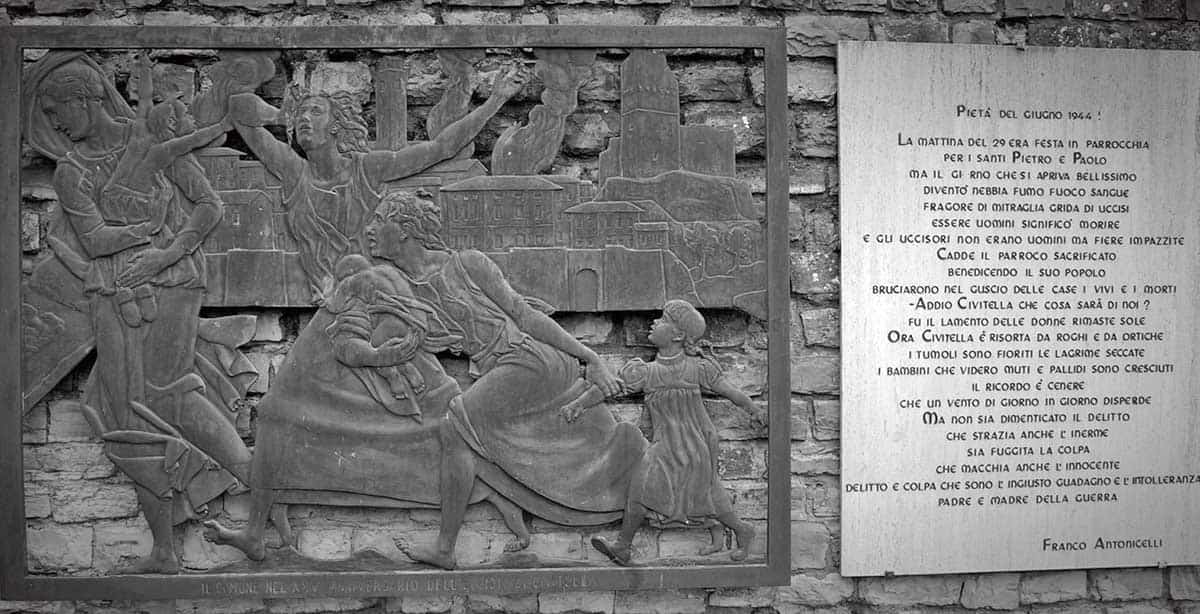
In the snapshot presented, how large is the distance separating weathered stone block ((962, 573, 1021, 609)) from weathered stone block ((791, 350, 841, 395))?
100 centimetres

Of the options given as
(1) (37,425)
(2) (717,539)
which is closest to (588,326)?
(2) (717,539)

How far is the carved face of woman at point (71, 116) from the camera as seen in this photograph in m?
3.58

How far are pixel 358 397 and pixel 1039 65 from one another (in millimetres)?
3093

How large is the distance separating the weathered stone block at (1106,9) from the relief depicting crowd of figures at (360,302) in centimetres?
181

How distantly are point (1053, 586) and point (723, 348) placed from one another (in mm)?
1721

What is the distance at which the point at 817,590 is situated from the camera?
3.74 meters

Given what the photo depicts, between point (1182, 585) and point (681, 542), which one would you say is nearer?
point (681, 542)

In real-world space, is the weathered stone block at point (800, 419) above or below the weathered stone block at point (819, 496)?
above

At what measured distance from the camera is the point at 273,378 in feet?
11.9

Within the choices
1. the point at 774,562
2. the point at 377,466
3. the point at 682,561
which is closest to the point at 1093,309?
the point at 774,562

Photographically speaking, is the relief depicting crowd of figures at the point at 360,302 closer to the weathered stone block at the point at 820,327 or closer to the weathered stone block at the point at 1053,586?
the weathered stone block at the point at 820,327

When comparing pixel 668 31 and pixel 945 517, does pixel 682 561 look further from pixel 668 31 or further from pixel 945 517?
pixel 668 31

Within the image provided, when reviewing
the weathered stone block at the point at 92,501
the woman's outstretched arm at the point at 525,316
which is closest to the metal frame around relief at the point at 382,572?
the weathered stone block at the point at 92,501

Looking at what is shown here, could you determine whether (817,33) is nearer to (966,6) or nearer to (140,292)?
(966,6)
